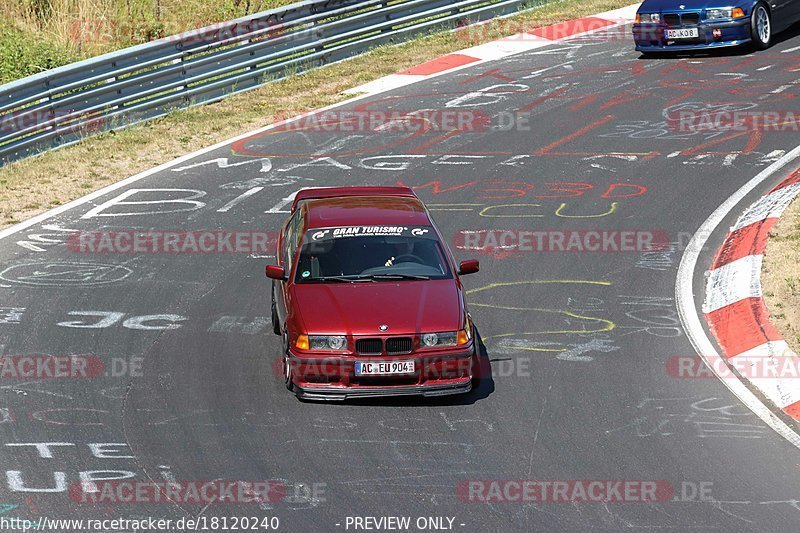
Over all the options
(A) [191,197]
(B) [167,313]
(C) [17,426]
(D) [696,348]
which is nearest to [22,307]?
(B) [167,313]

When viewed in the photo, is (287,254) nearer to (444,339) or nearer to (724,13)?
(444,339)

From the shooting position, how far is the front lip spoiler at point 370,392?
9.44m

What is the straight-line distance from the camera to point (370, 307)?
32.1 feet

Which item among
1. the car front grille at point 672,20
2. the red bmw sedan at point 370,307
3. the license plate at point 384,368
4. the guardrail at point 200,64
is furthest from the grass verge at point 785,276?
the guardrail at point 200,64

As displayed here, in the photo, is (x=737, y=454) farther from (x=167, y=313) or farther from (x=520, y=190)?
(x=520, y=190)

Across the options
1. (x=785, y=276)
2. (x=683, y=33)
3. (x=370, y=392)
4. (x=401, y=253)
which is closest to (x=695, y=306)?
(x=785, y=276)

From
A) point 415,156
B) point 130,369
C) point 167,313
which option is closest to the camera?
point 130,369

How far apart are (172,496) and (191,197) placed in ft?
25.7

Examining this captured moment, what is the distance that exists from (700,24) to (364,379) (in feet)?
42.9

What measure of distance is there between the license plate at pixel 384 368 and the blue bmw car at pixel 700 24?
12.7m

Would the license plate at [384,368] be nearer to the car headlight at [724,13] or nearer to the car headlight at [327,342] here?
the car headlight at [327,342]

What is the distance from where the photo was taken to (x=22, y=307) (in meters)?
11.7

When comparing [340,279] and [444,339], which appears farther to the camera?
[340,279]

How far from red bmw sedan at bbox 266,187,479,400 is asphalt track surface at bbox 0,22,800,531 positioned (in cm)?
29
